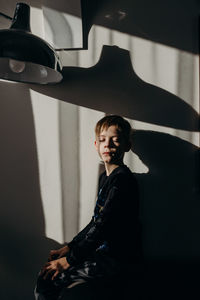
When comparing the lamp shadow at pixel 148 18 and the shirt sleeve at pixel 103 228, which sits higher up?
the lamp shadow at pixel 148 18

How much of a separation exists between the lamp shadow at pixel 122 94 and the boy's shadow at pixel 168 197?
0.40 feet

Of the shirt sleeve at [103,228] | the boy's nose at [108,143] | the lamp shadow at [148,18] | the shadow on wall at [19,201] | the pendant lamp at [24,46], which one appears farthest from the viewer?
the shadow on wall at [19,201]

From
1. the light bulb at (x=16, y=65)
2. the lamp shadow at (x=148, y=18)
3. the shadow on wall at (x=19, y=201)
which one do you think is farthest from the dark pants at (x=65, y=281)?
the lamp shadow at (x=148, y=18)

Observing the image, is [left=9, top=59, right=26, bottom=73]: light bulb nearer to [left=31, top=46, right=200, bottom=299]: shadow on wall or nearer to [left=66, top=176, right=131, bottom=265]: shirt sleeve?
[left=31, top=46, right=200, bottom=299]: shadow on wall

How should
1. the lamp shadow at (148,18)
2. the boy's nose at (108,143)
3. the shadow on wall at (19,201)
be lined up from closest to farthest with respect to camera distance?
the boy's nose at (108,143)
the lamp shadow at (148,18)
the shadow on wall at (19,201)

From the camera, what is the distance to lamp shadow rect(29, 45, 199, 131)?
58.4 inches

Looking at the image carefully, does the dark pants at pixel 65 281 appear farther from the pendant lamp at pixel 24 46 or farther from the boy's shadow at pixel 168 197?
the pendant lamp at pixel 24 46

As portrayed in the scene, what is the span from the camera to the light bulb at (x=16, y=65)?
1.21m

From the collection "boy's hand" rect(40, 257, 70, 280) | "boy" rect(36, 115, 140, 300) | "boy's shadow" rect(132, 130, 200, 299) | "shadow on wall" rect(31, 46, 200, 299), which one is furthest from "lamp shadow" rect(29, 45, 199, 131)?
"boy's hand" rect(40, 257, 70, 280)

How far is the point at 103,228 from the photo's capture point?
3.83 ft

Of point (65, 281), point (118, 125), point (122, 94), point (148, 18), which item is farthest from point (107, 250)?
point (148, 18)

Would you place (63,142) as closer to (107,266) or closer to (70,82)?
(70,82)

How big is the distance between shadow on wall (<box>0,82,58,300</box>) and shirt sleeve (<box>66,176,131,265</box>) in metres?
0.47

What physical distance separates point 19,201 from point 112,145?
773mm
